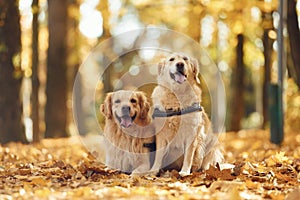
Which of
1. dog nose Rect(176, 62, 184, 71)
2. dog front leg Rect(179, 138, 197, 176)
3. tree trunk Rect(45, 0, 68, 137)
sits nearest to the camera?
dog nose Rect(176, 62, 184, 71)

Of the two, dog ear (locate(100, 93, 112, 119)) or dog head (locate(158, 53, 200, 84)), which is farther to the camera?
dog ear (locate(100, 93, 112, 119))

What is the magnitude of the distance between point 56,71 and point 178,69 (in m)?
11.7

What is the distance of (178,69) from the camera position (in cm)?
653

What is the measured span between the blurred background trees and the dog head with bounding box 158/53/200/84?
730 millimetres

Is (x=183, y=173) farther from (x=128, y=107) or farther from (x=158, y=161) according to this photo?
(x=128, y=107)

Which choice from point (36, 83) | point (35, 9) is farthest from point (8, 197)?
point (36, 83)

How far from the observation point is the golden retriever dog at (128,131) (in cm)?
659

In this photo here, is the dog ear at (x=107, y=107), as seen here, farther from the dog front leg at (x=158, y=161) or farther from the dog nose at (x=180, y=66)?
the dog nose at (x=180, y=66)

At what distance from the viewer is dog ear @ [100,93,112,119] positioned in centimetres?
672

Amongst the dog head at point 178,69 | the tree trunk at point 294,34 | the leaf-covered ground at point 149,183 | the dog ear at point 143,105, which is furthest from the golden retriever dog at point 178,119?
the tree trunk at point 294,34

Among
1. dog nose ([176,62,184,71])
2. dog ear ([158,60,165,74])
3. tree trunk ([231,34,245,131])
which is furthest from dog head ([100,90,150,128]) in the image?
tree trunk ([231,34,245,131])

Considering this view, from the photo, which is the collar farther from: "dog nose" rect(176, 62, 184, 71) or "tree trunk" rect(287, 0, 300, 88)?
"tree trunk" rect(287, 0, 300, 88)

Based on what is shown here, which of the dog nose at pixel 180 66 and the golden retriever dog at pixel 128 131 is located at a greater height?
the dog nose at pixel 180 66

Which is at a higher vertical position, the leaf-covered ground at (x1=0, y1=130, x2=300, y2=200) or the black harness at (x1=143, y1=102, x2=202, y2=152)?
the black harness at (x1=143, y1=102, x2=202, y2=152)
